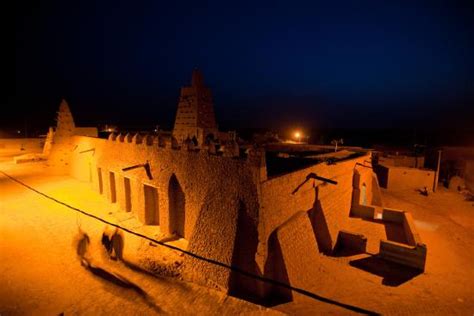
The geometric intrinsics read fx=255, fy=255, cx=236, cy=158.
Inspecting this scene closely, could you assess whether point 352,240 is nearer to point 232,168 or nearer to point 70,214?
point 232,168

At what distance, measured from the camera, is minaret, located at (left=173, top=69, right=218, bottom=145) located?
55.7 feet

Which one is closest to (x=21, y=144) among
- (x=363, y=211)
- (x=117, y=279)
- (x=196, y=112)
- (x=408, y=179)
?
(x=196, y=112)

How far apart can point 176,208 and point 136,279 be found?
Result: 335 cm

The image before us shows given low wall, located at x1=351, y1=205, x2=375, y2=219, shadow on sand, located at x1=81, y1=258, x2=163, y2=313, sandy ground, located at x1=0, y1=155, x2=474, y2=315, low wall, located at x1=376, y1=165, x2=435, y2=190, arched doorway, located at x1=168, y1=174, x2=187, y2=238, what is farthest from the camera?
low wall, located at x1=376, y1=165, x2=435, y2=190

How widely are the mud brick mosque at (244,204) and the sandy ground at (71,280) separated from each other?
→ 165 cm

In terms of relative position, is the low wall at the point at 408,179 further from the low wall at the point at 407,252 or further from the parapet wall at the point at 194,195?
the parapet wall at the point at 194,195

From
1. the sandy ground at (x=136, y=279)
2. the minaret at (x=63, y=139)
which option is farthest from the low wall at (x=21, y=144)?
the sandy ground at (x=136, y=279)

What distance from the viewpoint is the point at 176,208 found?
10766 mm

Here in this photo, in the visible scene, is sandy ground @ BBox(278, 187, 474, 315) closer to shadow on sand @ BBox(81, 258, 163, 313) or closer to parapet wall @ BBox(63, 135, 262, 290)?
parapet wall @ BBox(63, 135, 262, 290)

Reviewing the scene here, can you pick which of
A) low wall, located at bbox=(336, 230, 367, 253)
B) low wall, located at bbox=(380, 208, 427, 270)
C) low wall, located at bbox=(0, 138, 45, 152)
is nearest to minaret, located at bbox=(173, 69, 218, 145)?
low wall, located at bbox=(336, 230, 367, 253)

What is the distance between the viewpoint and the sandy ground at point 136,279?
6406mm

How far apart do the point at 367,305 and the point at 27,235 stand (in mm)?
13043

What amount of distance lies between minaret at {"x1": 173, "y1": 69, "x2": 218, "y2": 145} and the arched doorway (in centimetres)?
629

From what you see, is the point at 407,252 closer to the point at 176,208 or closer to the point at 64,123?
the point at 176,208
